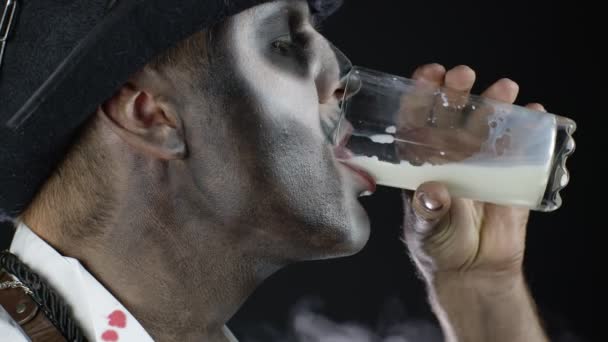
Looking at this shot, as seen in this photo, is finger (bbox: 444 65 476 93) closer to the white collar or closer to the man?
the man

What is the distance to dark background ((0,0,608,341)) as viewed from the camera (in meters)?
1.94

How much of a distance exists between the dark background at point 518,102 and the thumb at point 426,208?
450 millimetres

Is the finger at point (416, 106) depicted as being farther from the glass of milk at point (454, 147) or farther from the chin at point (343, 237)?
the chin at point (343, 237)

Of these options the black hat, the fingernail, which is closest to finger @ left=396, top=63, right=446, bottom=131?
the fingernail

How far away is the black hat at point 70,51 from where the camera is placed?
1119 mm

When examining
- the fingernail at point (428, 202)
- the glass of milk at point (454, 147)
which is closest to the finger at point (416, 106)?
the glass of milk at point (454, 147)

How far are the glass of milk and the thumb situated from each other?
1 centimetres

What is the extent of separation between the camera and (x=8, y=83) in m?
1.17

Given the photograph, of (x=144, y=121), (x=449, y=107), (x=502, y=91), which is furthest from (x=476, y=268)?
(x=144, y=121)

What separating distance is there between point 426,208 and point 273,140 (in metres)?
0.23

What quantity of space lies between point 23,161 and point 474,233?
28.9 inches

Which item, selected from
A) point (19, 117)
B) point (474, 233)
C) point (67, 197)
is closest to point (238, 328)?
point (474, 233)

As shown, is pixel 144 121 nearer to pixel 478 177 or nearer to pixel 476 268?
pixel 478 177

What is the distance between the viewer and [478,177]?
1.19 m
